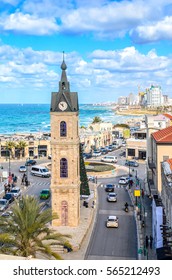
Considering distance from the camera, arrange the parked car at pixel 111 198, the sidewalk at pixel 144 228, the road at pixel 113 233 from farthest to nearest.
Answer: the parked car at pixel 111 198
the road at pixel 113 233
the sidewalk at pixel 144 228

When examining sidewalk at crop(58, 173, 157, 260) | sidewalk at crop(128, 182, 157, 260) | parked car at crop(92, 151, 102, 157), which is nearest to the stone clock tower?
sidewalk at crop(58, 173, 157, 260)

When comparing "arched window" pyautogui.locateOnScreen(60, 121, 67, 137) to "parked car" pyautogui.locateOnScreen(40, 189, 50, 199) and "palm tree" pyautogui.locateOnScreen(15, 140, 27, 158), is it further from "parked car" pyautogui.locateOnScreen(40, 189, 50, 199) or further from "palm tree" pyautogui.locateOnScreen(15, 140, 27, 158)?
"palm tree" pyautogui.locateOnScreen(15, 140, 27, 158)

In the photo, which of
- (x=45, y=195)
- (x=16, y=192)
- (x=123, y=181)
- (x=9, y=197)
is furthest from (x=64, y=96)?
(x=123, y=181)

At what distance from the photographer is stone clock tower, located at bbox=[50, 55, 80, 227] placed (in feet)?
113

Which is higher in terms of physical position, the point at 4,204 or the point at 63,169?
the point at 63,169

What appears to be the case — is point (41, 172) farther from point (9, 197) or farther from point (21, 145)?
point (21, 145)

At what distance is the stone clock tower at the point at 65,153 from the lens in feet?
113

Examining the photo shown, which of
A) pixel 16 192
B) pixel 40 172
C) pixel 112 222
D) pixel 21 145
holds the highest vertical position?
pixel 21 145

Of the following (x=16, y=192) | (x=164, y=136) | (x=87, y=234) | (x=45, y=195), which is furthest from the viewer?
(x=16, y=192)

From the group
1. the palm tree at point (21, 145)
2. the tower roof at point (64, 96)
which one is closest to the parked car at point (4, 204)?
the tower roof at point (64, 96)

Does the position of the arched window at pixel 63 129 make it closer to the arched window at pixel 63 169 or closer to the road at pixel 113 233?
the arched window at pixel 63 169

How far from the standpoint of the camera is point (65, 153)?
1363 inches

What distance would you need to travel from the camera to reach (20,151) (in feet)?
269
